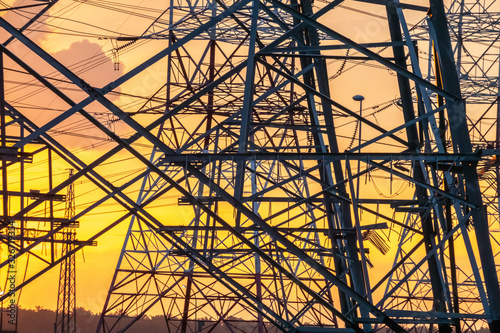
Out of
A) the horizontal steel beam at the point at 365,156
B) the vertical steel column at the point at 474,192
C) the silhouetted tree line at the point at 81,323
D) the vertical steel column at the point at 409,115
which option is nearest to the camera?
the horizontal steel beam at the point at 365,156

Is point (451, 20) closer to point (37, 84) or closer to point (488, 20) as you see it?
point (488, 20)

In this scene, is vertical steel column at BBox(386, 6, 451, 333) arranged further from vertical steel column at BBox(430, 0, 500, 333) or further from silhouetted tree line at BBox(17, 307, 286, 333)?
silhouetted tree line at BBox(17, 307, 286, 333)

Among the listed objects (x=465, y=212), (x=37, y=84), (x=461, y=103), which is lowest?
(x=465, y=212)

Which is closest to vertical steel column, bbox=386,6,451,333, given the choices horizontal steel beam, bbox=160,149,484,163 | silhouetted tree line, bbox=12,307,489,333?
horizontal steel beam, bbox=160,149,484,163

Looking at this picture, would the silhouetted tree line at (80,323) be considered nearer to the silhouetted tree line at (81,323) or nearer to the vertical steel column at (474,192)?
the silhouetted tree line at (81,323)

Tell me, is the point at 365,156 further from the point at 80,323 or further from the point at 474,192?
the point at 80,323

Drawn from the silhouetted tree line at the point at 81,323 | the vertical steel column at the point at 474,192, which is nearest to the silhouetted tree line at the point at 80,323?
the silhouetted tree line at the point at 81,323

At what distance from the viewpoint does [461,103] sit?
13.8m

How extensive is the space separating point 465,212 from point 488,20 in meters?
25.1

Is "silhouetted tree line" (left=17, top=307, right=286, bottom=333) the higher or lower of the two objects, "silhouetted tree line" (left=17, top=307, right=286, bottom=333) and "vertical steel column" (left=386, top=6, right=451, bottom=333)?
the higher

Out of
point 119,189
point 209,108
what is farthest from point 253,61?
point 209,108

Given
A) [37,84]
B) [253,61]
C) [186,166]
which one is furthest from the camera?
[37,84]

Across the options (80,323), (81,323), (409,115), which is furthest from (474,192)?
(81,323)

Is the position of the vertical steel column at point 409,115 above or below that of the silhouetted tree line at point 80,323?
below
